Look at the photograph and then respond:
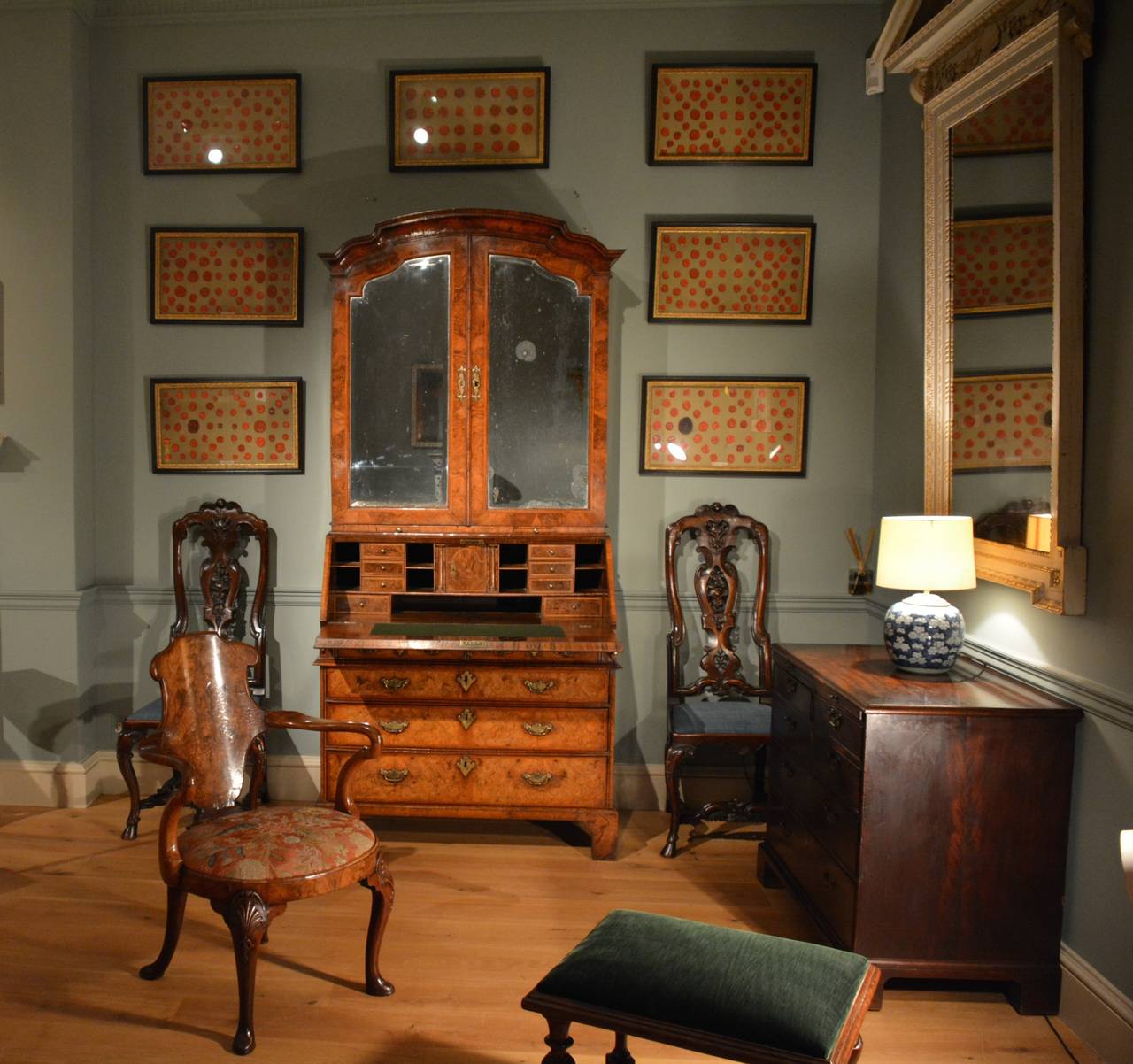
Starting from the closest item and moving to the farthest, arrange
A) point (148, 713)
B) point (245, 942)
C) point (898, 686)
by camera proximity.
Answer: point (245, 942) < point (898, 686) < point (148, 713)

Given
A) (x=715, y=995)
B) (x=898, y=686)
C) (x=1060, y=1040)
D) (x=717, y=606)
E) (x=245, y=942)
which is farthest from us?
(x=717, y=606)

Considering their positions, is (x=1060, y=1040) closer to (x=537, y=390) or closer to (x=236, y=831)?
(x=236, y=831)

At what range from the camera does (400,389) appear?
11.9 feet

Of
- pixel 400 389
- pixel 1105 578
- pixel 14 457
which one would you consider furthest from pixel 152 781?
pixel 1105 578

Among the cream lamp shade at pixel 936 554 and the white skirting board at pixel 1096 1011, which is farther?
the cream lamp shade at pixel 936 554

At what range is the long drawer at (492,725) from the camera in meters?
3.40

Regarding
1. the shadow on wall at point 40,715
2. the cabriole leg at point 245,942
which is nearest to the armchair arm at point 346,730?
the cabriole leg at point 245,942

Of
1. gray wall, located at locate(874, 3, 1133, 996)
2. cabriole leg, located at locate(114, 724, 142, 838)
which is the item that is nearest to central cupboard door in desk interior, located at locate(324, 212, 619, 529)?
cabriole leg, located at locate(114, 724, 142, 838)

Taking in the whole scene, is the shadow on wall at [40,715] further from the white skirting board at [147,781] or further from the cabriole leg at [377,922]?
the cabriole leg at [377,922]

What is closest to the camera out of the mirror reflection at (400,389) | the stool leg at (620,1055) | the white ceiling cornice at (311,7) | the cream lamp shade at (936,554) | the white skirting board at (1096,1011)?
the stool leg at (620,1055)

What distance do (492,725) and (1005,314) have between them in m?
2.04

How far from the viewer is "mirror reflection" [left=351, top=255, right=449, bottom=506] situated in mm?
3598

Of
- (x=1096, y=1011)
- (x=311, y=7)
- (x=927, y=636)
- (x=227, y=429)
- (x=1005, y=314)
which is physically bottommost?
(x=1096, y=1011)

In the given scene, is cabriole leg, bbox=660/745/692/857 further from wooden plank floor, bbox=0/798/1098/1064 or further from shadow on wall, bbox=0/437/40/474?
shadow on wall, bbox=0/437/40/474
